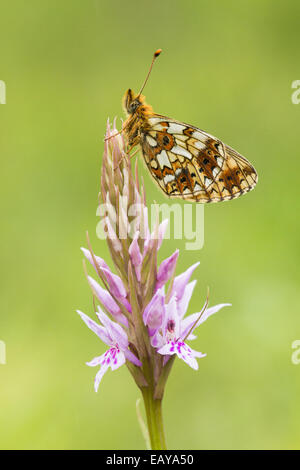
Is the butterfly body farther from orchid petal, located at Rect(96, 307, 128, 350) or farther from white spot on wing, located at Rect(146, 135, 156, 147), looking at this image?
orchid petal, located at Rect(96, 307, 128, 350)

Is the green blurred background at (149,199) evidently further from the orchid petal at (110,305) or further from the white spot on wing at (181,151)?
the orchid petal at (110,305)

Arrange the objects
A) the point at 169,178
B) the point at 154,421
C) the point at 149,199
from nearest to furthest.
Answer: the point at 154,421, the point at 169,178, the point at 149,199

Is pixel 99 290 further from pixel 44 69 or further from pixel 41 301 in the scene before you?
pixel 44 69

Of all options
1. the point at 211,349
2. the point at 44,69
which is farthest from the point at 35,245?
the point at 44,69

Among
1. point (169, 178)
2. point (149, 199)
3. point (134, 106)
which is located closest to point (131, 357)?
point (169, 178)

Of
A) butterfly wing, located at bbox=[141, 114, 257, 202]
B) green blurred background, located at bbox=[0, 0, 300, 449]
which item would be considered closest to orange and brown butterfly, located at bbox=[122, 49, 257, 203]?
butterfly wing, located at bbox=[141, 114, 257, 202]

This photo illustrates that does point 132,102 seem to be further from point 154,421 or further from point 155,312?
point 154,421
